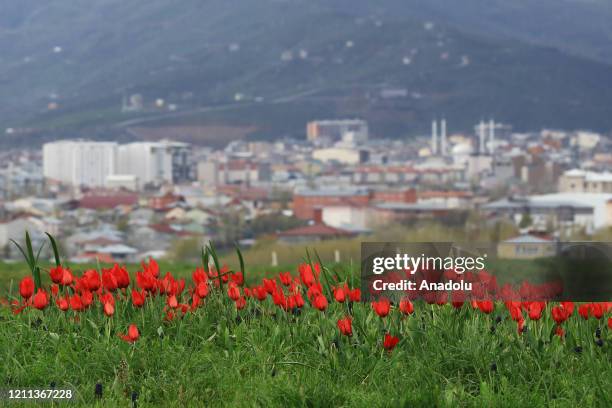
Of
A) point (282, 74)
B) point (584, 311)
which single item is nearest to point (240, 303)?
point (584, 311)

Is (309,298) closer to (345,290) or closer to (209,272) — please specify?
(345,290)

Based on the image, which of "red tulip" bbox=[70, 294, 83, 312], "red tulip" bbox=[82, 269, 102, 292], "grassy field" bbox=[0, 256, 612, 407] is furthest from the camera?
"red tulip" bbox=[82, 269, 102, 292]

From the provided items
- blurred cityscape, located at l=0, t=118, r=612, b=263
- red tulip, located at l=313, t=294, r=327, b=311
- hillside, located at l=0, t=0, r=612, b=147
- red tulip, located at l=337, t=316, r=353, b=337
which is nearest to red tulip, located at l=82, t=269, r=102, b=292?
red tulip, located at l=313, t=294, r=327, b=311

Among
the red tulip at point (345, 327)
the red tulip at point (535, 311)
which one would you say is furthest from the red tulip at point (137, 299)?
the red tulip at point (535, 311)

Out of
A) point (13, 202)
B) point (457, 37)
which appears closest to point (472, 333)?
point (13, 202)

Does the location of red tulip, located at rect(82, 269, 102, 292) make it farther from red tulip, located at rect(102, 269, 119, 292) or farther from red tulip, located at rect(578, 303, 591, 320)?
red tulip, located at rect(578, 303, 591, 320)
